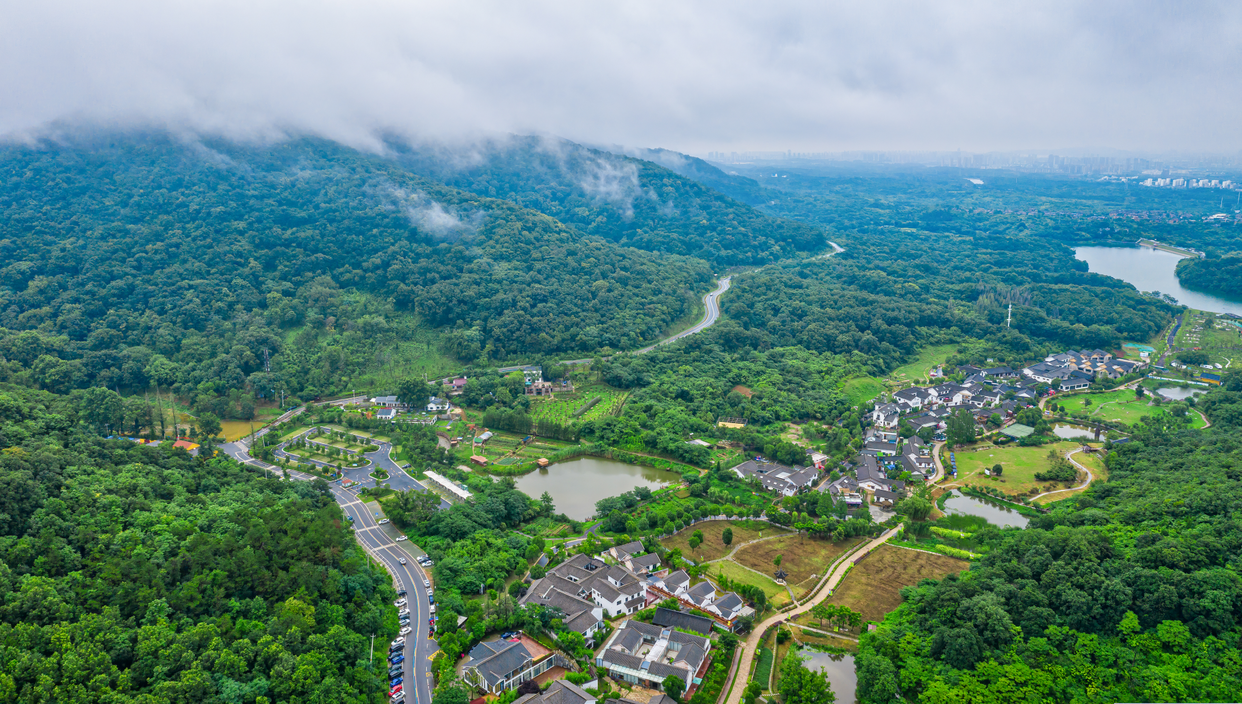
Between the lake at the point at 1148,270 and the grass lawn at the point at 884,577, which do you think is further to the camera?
the lake at the point at 1148,270

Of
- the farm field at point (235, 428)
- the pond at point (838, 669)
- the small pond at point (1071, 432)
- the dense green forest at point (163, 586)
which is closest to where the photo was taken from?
the dense green forest at point (163, 586)

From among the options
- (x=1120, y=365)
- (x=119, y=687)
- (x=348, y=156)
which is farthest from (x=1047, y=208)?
(x=119, y=687)

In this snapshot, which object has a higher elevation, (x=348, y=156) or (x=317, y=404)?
(x=348, y=156)

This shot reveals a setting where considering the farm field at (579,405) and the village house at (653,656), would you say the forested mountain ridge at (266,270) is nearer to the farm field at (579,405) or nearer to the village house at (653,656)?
the farm field at (579,405)

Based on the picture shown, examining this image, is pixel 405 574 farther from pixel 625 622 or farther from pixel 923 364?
pixel 923 364

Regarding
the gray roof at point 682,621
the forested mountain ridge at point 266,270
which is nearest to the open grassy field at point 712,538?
the gray roof at point 682,621

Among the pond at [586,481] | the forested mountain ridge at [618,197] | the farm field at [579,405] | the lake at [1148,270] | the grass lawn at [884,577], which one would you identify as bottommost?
the pond at [586,481]

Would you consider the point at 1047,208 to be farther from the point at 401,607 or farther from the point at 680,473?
the point at 401,607

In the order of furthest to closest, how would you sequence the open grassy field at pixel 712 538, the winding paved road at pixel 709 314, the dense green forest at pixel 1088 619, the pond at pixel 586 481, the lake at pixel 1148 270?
the lake at pixel 1148 270 < the winding paved road at pixel 709 314 < the pond at pixel 586 481 < the open grassy field at pixel 712 538 < the dense green forest at pixel 1088 619

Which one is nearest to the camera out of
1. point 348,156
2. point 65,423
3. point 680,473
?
point 65,423
